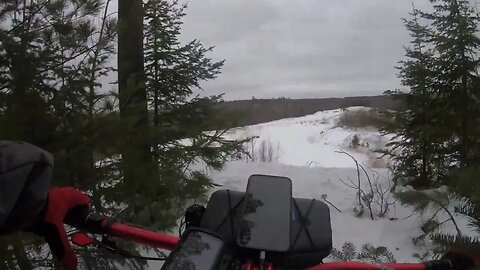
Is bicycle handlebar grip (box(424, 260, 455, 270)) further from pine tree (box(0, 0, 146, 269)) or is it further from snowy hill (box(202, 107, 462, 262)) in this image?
snowy hill (box(202, 107, 462, 262))

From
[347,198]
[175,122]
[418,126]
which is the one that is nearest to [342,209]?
[347,198]

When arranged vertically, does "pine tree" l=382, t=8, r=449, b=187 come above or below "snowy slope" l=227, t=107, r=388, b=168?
above

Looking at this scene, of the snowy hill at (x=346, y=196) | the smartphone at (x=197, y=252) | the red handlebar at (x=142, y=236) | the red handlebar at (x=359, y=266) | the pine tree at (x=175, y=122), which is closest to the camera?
the smartphone at (x=197, y=252)

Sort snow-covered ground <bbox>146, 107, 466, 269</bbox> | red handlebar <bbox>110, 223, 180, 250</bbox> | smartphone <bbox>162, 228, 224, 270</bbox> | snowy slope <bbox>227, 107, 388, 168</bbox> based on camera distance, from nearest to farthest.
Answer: smartphone <bbox>162, 228, 224, 270</bbox>
red handlebar <bbox>110, 223, 180, 250</bbox>
snow-covered ground <bbox>146, 107, 466, 269</bbox>
snowy slope <bbox>227, 107, 388, 168</bbox>

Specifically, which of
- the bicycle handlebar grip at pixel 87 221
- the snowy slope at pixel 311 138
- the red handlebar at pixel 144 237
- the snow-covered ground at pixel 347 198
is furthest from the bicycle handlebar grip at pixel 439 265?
the snowy slope at pixel 311 138

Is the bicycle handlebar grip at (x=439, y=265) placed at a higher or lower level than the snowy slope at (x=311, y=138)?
higher

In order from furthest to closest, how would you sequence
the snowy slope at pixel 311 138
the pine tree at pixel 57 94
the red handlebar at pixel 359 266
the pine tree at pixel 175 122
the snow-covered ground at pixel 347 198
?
the snowy slope at pixel 311 138 < the snow-covered ground at pixel 347 198 < the pine tree at pixel 175 122 < the pine tree at pixel 57 94 < the red handlebar at pixel 359 266

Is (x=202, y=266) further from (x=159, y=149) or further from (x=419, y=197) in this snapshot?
(x=159, y=149)

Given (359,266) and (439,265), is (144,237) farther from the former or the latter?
(439,265)

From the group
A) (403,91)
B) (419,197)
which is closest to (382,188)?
(403,91)

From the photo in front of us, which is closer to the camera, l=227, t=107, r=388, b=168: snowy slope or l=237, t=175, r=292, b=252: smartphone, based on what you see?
l=237, t=175, r=292, b=252: smartphone

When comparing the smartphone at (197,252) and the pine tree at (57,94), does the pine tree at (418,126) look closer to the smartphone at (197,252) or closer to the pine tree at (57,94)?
the pine tree at (57,94)

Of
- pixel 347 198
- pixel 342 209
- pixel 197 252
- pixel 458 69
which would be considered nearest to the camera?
pixel 197 252

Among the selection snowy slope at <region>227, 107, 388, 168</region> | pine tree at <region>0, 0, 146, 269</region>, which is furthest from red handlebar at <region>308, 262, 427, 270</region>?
snowy slope at <region>227, 107, 388, 168</region>
